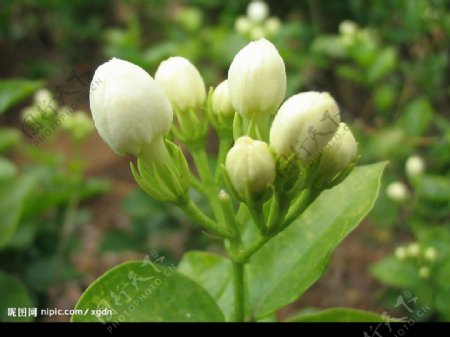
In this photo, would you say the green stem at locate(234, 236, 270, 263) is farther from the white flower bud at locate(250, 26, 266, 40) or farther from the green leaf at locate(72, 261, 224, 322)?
the white flower bud at locate(250, 26, 266, 40)

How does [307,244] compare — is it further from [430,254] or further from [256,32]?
[256,32]

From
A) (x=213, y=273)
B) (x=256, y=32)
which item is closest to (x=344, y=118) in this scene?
(x=256, y=32)

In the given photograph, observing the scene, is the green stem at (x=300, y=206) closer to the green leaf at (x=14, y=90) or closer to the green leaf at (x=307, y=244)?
the green leaf at (x=307, y=244)

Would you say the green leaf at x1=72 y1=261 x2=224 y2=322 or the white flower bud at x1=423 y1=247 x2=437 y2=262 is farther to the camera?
the white flower bud at x1=423 y1=247 x2=437 y2=262

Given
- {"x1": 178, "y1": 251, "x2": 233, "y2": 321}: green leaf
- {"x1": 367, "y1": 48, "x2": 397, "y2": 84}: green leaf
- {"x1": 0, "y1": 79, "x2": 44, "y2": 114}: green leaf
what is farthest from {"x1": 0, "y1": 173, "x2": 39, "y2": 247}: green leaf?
{"x1": 367, "y1": 48, "x2": 397, "y2": 84}: green leaf

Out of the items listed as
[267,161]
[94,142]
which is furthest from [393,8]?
[94,142]
